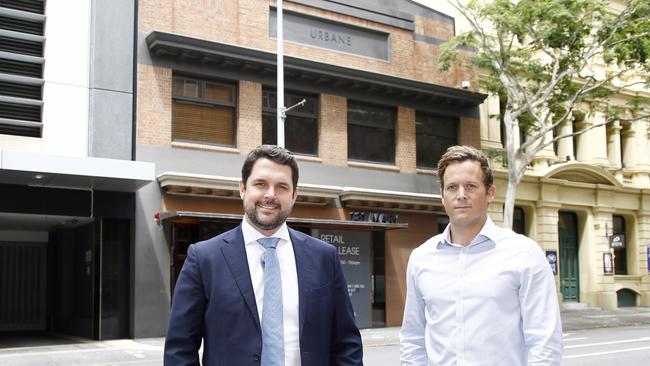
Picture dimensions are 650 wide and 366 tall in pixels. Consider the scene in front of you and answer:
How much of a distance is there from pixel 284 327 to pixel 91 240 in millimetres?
16892

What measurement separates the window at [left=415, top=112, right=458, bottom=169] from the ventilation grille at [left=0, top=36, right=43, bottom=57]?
12.1m

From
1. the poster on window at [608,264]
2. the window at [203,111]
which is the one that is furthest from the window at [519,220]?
the window at [203,111]

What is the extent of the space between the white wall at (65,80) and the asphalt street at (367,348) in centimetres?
481

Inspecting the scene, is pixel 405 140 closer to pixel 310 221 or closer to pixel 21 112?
pixel 310 221

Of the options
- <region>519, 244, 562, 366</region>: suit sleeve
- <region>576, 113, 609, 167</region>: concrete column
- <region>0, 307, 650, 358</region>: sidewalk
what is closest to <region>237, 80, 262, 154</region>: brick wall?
<region>0, 307, 650, 358</region>: sidewalk

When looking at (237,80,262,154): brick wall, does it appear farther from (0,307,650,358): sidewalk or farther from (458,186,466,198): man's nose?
(458,186,466,198): man's nose

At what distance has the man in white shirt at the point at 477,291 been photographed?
3457mm

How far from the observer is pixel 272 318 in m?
3.42

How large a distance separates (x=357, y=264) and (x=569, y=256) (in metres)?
12.2

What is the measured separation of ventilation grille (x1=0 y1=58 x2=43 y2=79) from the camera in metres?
18.5

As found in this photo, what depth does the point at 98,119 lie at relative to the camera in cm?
1903

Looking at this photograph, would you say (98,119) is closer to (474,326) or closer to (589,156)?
(474,326)

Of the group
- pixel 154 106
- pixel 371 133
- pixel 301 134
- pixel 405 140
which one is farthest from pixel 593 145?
pixel 154 106

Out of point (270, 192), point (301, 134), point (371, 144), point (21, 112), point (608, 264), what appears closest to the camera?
point (270, 192)
